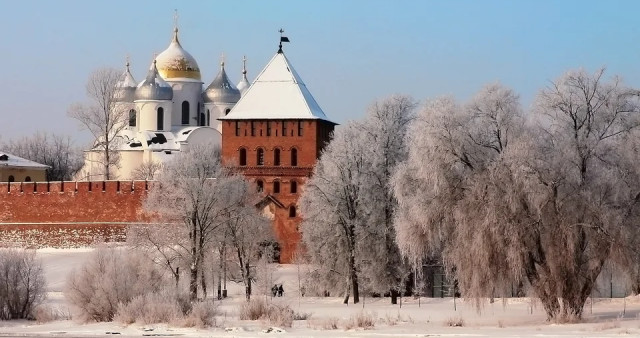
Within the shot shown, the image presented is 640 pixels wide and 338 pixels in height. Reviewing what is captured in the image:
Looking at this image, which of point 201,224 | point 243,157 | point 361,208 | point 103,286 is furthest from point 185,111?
point 103,286

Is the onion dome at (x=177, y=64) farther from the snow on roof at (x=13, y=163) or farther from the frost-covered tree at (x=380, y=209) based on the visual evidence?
the frost-covered tree at (x=380, y=209)

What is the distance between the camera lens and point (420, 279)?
130ft

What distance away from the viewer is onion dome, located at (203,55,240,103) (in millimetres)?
71000

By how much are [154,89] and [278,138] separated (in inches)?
724

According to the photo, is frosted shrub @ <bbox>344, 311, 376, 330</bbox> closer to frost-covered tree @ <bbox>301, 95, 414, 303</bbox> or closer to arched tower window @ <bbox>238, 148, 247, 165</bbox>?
frost-covered tree @ <bbox>301, 95, 414, 303</bbox>

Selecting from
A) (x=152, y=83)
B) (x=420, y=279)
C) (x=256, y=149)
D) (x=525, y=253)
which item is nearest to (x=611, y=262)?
(x=525, y=253)

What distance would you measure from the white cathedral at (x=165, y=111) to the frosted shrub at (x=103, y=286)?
34.3 metres

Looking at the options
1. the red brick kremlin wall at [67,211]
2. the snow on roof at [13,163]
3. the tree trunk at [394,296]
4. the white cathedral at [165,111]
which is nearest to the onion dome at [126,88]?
the white cathedral at [165,111]

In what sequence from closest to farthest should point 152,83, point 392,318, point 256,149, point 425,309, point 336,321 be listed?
point 336,321
point 392,318
point 425,309
point 256,149
point 152,83

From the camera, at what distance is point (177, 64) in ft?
232

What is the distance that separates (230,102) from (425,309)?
38.0 m

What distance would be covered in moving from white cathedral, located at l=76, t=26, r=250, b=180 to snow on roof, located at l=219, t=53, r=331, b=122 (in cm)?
1266

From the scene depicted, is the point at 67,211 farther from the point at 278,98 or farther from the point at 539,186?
the point at 539,186

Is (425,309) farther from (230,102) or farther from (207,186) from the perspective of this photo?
(230,102)
